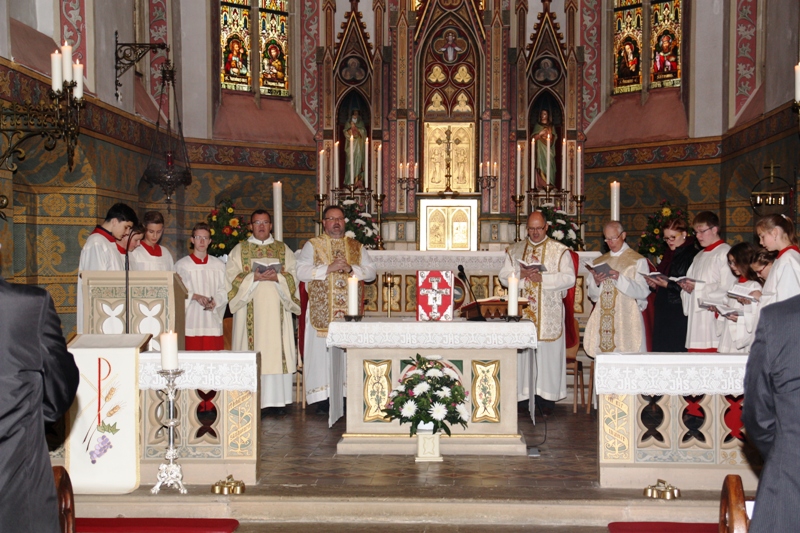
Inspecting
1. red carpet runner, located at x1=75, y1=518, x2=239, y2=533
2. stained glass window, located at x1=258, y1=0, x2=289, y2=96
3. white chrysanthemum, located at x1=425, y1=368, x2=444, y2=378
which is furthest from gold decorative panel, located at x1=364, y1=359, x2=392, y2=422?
stained glass window, located at x1=258, y1=0, x2=289, y2=96

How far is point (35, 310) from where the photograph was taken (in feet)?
10.2

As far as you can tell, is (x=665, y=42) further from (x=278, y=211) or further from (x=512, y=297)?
(x=512, y=297)

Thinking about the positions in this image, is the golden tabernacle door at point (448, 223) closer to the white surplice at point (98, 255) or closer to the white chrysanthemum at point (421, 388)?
the white surplice at point (98, 255)

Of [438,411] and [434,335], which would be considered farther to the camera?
[434,335]

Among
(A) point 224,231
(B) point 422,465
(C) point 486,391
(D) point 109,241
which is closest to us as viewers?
(B) point 422,465

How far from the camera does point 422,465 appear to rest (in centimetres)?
658

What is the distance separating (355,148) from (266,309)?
19.5 feet

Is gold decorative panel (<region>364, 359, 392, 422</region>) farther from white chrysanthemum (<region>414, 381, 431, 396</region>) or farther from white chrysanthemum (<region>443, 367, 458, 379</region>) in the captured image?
white chrysanthemum (<region>414, 381, 431, 396</region>)

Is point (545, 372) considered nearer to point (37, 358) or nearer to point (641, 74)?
point (37, 358)

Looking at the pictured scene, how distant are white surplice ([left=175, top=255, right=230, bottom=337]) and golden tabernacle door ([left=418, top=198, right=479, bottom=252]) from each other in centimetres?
501

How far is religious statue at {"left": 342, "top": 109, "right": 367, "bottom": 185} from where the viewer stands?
14055mm

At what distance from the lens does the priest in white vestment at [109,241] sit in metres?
7.27

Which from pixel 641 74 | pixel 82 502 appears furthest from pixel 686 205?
pixel 82 502

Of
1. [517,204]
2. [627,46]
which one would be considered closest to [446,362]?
[517,204]
